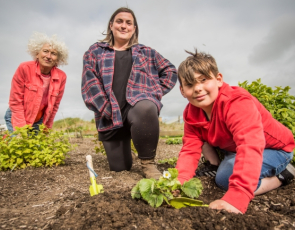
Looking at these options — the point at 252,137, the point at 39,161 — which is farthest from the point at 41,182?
the point at 252,137

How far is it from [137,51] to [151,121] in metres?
0.94

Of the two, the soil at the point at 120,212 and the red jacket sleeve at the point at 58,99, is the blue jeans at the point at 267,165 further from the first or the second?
the red jacket sleeve at the point at 58,99

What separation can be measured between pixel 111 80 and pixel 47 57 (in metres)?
1.62

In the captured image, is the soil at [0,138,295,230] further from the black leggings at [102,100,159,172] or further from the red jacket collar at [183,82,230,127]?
the red jacket collar at [183,82,230,127]

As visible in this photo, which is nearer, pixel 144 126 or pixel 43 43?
pixel 144 126

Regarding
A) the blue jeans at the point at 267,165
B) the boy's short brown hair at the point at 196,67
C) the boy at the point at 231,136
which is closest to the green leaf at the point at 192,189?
the boy at the point at 231,136

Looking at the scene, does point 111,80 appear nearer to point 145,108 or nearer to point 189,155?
point 145,108

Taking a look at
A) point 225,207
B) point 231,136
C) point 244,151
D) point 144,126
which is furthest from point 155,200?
point 144,126

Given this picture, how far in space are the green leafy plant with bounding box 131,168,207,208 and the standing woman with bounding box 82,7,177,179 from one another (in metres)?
1.07

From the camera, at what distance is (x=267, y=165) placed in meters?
2.11

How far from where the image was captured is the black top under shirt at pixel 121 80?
9.62ft

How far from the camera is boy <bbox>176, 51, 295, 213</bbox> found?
159cm

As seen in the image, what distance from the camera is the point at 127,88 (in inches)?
112

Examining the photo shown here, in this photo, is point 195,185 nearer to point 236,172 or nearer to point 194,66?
point 236,172
